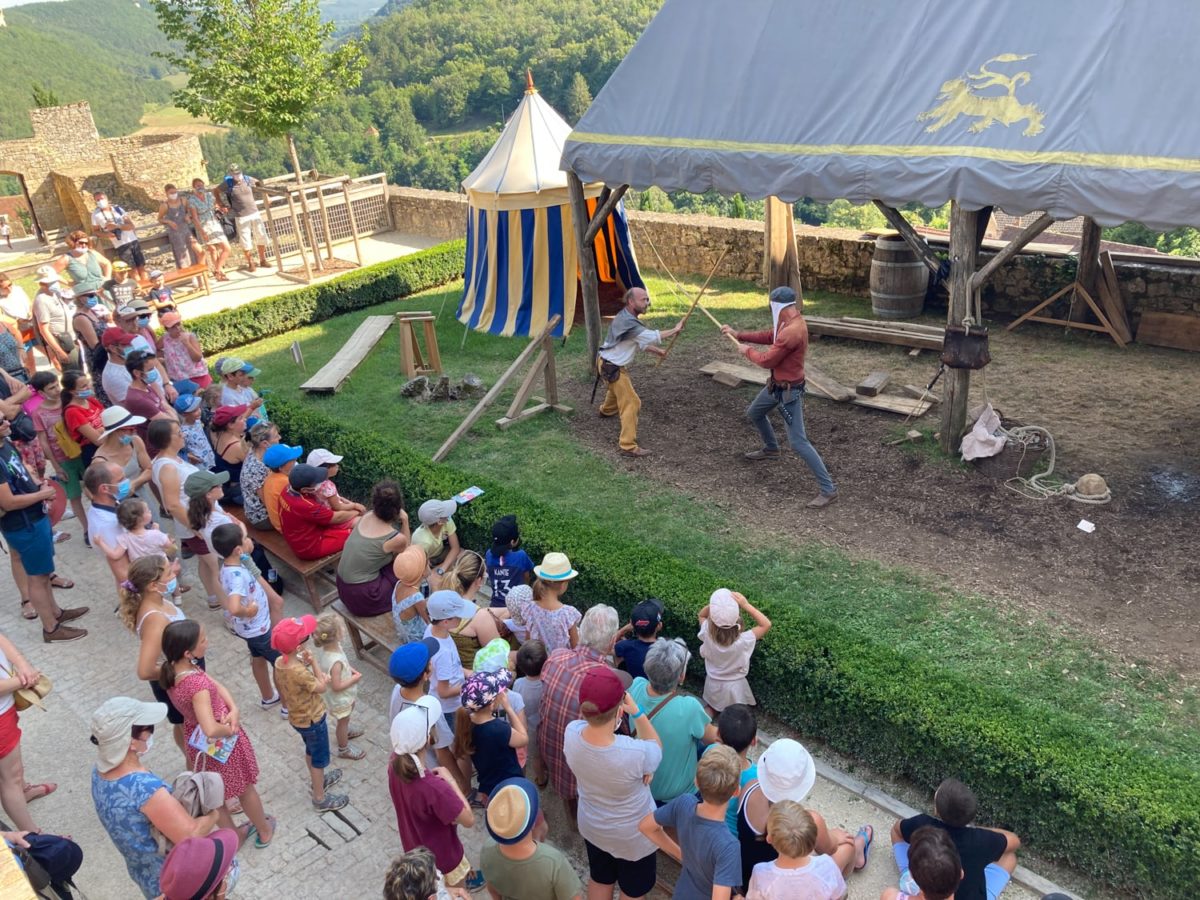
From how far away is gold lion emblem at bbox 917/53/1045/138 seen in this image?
6.53 meters

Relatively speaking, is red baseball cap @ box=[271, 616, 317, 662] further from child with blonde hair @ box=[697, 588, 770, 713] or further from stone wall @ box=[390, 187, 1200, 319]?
stone wall @ box=[390, 187, 1200, 319]

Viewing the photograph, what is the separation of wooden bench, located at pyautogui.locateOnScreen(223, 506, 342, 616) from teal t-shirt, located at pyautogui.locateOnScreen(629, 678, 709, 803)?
2.92 metres

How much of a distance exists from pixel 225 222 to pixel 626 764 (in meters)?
14.7

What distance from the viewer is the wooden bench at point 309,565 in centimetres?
621

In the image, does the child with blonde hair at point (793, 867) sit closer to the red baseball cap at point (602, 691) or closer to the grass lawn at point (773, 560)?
the red baseball cap at point (602, 691)

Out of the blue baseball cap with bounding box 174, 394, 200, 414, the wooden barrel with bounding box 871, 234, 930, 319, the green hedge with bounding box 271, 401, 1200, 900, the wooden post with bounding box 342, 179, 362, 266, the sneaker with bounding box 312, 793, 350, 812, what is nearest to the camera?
the green hedge with bounding box 271, 401, 1200, 900

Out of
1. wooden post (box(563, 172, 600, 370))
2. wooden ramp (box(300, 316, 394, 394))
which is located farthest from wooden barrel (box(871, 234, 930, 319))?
wooden ramp (box(300, 316, 394, 394))

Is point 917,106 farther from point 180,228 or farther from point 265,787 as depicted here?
point 180,228

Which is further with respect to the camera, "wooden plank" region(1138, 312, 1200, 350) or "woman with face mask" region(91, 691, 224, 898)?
"wooden plank" region(1138, 312, 1200, 350)

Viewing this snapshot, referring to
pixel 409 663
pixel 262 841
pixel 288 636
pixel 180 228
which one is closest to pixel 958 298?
pixel 409 663

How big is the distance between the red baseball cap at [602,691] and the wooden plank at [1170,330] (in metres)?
8.71

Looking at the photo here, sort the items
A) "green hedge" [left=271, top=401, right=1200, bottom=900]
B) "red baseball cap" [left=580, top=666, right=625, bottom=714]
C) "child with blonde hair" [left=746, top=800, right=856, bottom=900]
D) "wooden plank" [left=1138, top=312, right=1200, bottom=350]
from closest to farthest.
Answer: "child with blonde hair" [left=746, top=800, right=856, bottom=900] < "red baseball cap" [left=580, top=666, right=625, bottom=714] < "green hedge" [left=271, top=401, right=1200, bottom=900] < "wooden plank" [left=1138, top=312, right=1200, bottom=350]

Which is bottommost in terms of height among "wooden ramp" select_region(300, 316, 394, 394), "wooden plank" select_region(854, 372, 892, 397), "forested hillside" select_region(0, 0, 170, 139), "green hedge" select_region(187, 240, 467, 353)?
"wooden plank" select_region(854, 372, 892, 397)

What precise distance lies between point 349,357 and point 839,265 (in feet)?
21.3
